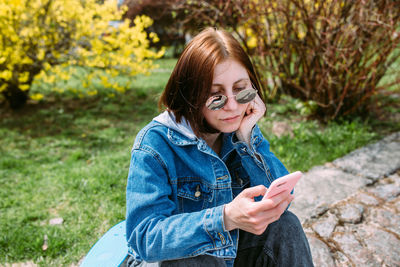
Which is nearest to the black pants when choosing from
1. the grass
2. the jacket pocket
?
the jacket pocket

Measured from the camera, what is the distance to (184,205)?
138 cm

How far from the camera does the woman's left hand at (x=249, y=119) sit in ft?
4.96

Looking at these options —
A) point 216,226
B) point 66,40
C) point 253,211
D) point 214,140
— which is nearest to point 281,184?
point 253,211

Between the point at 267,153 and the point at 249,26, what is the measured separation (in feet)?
9.85

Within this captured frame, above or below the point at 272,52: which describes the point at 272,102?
below

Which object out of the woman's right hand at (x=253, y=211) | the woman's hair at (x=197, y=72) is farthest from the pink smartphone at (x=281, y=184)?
the woman's hair at (x=197, y=72)

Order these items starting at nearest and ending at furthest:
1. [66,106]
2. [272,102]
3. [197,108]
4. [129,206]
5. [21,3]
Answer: [129,206]
[197,108]
[21,3]
[272,102]
[66,106]

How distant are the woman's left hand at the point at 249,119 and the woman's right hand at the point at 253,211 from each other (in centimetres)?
42

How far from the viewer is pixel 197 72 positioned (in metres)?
1.30

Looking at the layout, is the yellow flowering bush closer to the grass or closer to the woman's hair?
the grass

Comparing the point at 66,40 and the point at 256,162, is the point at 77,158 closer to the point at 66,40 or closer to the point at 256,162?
the point at 66,40

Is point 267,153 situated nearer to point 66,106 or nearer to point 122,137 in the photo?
point 122,137

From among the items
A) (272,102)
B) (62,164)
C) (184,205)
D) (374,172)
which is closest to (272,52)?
(272,102)

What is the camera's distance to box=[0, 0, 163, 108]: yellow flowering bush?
13.5ft
